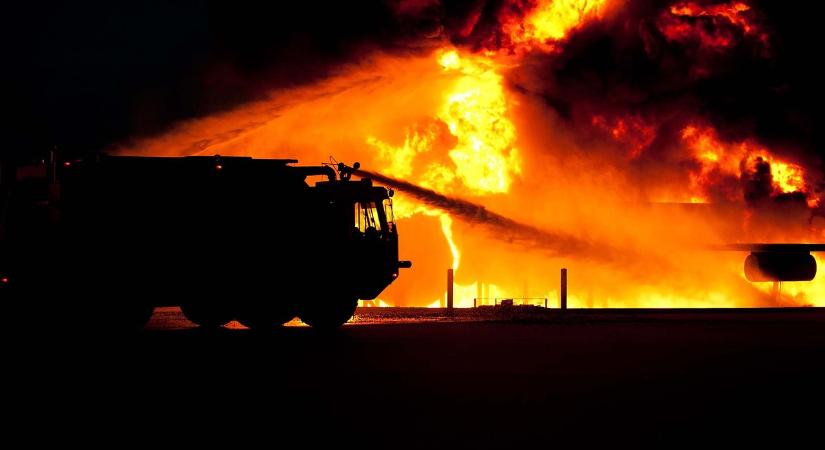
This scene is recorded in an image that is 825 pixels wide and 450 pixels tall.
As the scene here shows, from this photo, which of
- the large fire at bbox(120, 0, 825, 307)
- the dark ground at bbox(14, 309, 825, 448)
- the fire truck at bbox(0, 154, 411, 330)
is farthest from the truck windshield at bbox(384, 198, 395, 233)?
the large fire at bbox(120, 0, 825, 307)

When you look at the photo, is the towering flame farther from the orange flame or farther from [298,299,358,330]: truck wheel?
[298,299,358,330]: truck wheel

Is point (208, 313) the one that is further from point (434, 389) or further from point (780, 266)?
point (780, 266)

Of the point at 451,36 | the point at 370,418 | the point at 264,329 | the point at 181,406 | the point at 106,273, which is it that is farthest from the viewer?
the point at 451,36

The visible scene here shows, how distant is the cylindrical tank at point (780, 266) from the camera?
113ft

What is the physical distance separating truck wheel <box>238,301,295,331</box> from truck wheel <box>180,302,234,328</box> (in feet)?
1.17

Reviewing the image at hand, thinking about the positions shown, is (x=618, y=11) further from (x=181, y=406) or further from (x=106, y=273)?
(x=181, y=406)

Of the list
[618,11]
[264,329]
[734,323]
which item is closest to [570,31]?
[618,11]

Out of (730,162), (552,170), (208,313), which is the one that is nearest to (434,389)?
(208,313)

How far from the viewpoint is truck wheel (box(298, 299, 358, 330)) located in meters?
23.9

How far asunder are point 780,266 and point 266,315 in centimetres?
1881

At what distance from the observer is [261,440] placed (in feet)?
30.7

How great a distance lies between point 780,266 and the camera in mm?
34312

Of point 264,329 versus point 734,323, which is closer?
point 264,329

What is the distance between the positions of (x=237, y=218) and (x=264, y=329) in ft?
9.10
